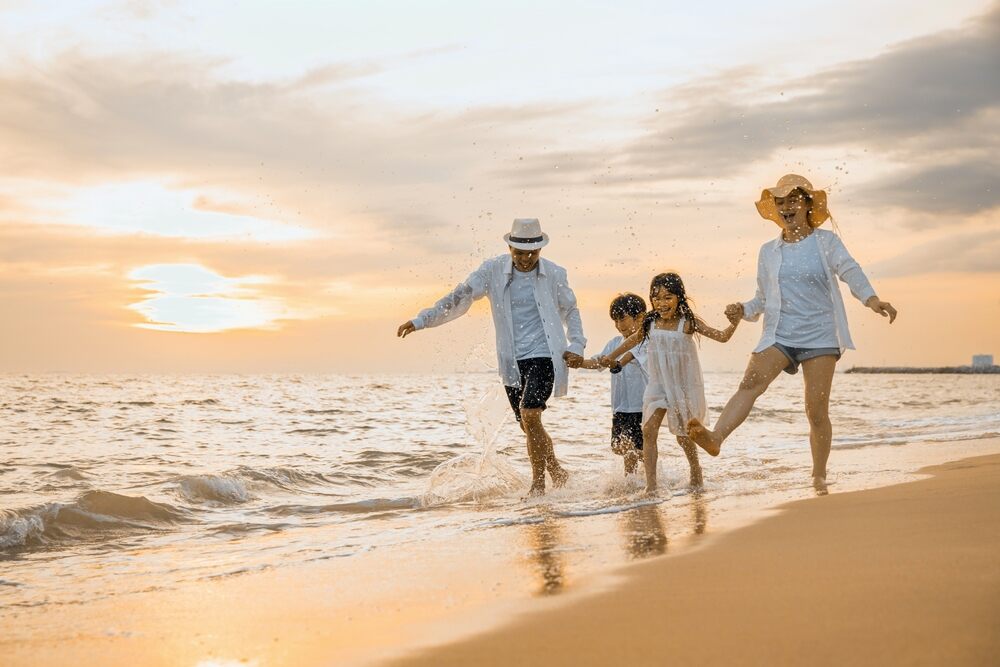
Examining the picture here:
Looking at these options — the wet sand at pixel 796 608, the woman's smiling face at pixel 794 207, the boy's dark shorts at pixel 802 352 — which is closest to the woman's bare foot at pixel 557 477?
the boy's dark shorts at pixel 802 352

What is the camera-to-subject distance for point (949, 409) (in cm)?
2167

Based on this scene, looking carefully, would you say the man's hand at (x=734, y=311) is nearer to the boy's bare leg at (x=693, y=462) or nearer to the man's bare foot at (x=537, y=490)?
the boy's bare leg at (x=693, y=462)

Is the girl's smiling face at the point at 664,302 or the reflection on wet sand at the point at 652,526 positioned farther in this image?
the girl's smiling face at the point at 664,302

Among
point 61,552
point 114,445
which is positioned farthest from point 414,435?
point 61,552

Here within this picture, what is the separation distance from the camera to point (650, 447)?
725 centimetres

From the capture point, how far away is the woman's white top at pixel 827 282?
646cm

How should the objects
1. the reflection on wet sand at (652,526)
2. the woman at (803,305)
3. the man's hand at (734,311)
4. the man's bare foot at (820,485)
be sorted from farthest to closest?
1. the man's hand at (734,311)
2. the woman at (803,305)
3. the man's bare foot at (820,485)
4. the reflection on wet sand at (652,526)

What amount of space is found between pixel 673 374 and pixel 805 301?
3.91 ft

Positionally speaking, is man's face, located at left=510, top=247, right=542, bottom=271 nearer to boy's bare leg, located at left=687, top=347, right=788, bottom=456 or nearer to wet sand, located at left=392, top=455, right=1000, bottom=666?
boy's bare leg, located at left=687, top=347, right=788, bottom=456

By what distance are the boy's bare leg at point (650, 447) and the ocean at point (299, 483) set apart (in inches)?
6.9

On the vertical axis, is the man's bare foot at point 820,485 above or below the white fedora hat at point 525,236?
below

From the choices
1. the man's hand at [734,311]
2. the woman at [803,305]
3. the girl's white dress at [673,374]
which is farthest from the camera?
the girl's white dress at [673,374]

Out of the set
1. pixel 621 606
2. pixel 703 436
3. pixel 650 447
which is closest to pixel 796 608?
pixel 621 606

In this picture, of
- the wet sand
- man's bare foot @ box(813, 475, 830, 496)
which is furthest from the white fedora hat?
the wet sand
